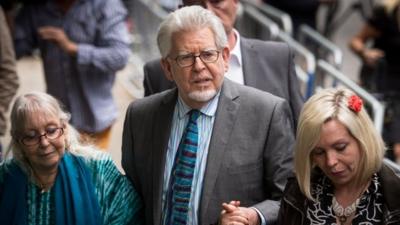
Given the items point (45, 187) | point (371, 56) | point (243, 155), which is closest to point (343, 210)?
point (243, 155)

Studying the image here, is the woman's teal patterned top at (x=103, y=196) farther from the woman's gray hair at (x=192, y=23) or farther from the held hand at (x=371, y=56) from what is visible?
the held hand at (x=371, y=56)

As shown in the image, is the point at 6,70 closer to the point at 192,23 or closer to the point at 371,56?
the point at 192,23

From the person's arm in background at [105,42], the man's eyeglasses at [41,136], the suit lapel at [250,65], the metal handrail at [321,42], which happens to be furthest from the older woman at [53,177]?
the metal handrail at [321,42]

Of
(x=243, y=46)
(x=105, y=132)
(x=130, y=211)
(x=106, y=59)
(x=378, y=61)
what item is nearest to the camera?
(x=130, y=211)

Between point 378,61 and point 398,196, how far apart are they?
Result: 3.77 metres

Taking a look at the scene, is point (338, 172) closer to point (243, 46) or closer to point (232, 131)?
point (232, 131)

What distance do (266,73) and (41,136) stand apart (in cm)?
113

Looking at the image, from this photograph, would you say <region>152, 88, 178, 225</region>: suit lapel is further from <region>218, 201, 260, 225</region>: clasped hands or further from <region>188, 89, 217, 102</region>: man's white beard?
<region>218, 201, 260, 225</region>: clasped hands

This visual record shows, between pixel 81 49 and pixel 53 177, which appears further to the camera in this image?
pixel 81 49

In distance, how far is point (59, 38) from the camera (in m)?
4.84

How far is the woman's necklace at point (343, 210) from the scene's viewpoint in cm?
296

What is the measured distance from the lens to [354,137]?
291 centimetres

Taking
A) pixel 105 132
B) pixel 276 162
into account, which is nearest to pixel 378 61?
pixel 105 132

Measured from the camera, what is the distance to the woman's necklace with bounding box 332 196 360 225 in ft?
9.71
